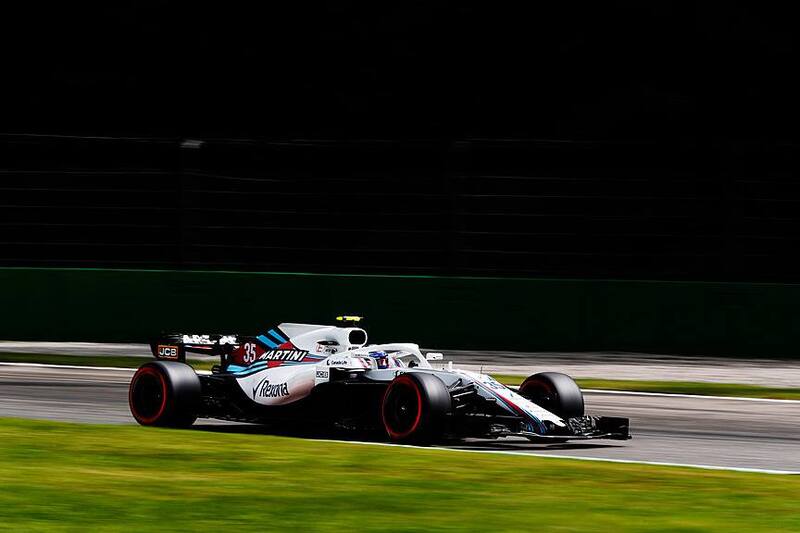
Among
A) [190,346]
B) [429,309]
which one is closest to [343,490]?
[190,346]

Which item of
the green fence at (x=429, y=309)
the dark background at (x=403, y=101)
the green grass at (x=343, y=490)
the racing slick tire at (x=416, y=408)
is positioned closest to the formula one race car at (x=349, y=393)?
the racing slick tire at (x=416, y=408)

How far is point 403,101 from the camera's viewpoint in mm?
31797

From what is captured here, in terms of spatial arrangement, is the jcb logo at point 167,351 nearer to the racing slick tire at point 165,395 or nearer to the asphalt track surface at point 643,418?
the racing slick tire at point 165,395

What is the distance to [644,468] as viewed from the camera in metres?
10.5

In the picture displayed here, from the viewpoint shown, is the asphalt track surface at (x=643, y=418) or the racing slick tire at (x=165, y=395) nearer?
the asphalt track surface at (x=643, y=418)

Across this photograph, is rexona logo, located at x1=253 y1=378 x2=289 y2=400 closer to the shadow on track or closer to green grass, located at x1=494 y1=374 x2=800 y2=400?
the shadow on track

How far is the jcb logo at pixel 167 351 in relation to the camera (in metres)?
13.4

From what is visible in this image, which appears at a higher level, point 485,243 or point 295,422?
point 485,243

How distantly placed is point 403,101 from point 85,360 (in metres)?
12.9

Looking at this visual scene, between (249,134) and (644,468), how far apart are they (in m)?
23.0

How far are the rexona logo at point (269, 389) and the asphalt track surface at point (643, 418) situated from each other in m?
0.67

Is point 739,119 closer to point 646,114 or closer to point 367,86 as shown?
point 646,114

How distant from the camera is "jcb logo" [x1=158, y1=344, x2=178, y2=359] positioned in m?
13.4

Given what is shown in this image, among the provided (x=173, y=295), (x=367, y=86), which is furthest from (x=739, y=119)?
(x=173, y=295)
